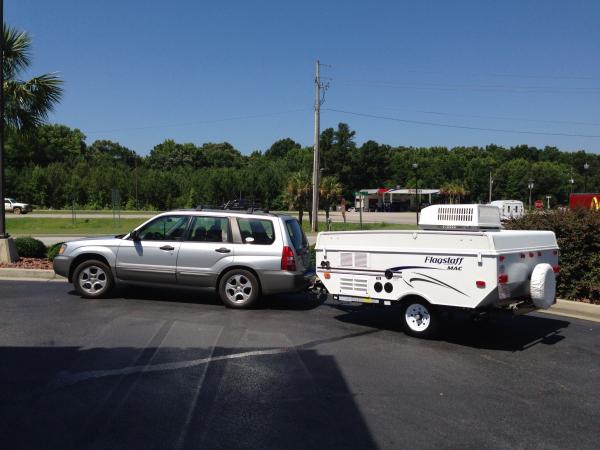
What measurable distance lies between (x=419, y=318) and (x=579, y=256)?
4.07 m

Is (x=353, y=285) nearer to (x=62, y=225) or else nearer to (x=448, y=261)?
(x=448, y=261)

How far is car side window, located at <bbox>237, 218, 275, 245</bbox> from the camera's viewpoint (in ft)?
29.8

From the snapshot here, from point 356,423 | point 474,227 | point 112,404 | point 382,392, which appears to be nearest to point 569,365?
point 474,227

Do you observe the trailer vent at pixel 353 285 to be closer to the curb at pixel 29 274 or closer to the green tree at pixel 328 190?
the curb at pixel 29 274

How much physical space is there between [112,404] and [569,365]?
4.89 metres

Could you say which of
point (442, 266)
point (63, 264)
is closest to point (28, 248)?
point (63, 264)

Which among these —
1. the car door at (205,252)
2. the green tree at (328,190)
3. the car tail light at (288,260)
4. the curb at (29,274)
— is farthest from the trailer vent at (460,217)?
the green tree at (328,190)

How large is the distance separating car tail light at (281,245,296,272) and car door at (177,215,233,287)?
2.84 ft

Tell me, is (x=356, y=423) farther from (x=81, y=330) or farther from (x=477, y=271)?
(x=81, y=330)

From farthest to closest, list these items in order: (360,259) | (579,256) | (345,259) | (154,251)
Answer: (579,256)
(154,251)
(345,259)
(360,259)

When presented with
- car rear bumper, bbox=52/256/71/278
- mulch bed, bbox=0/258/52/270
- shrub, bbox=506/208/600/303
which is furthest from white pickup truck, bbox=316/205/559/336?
mulch bed, bbox=0/258/52/270

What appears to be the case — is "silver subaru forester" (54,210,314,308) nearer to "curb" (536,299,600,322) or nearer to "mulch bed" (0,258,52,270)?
"mulch bed" (0,258,52,270)

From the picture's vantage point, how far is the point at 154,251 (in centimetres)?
938

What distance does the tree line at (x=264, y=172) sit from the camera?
68.5 m
